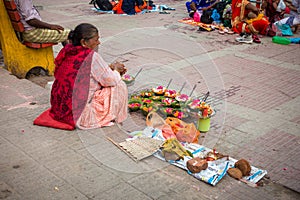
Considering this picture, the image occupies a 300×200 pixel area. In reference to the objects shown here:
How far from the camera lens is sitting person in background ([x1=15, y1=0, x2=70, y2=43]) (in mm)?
5461

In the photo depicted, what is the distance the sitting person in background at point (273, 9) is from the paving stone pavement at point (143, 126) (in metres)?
1.68

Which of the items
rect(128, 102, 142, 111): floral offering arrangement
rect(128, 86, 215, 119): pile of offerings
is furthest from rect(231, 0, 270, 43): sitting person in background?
rect(128, 102, 142, 111): floral offering arrangement

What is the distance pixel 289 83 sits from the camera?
6441mm

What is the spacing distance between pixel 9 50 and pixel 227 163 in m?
3.76

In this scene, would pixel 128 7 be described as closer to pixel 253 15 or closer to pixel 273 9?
pixel 253 15

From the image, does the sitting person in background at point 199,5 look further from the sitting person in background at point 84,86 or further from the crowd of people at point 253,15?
the sitting person in background at point 84,86

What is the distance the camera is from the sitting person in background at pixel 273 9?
32.8 ft

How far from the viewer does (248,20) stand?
9555mm

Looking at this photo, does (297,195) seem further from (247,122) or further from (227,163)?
(247,122)

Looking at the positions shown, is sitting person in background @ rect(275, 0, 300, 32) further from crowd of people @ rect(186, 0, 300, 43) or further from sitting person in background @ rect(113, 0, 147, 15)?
sitting person in background @ rect(113, 0, 147, 15)

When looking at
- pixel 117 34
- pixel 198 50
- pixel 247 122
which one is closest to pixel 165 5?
pixel 117 34

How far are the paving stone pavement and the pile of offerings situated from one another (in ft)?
0.72

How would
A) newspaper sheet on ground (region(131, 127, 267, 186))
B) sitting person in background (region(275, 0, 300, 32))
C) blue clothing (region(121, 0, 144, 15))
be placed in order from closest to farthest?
newspaper sheet on ground (region(131, 127, 267, 186)), sitting person in background (region(275, 0, 300, 32)), blue clothing (region(121, 0, 144, 15))

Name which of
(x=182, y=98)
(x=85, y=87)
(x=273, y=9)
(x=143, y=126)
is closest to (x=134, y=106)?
(x=143, y=126)
